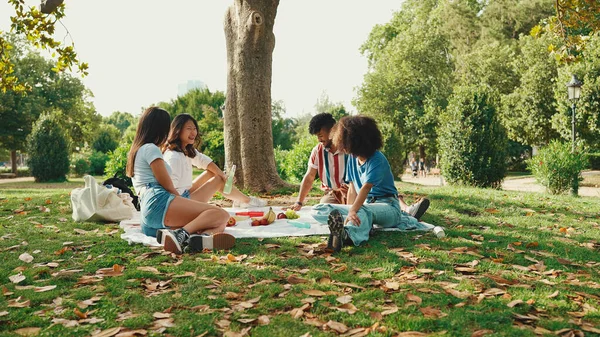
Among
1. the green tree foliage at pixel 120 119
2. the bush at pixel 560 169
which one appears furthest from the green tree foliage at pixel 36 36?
the green tree foliage at pixel 120 119

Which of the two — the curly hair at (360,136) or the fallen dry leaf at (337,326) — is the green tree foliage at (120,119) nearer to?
the curly hair at (360,136)

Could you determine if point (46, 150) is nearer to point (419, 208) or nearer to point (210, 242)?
point (210, 242)

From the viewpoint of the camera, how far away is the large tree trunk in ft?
33.8

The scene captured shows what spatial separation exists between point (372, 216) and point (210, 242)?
1.79 meters

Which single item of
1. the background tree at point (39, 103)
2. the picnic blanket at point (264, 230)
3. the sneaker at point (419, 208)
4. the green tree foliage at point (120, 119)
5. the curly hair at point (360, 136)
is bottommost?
the picnic blanket at point (264, 230)

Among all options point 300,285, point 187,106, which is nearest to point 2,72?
point 300,285

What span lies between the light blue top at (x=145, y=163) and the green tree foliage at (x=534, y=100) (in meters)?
29.5

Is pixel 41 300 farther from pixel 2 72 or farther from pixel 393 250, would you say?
pixel 2 72

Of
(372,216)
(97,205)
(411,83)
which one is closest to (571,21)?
(372,216)

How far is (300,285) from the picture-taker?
3623 mm

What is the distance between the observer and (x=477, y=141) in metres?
13.2

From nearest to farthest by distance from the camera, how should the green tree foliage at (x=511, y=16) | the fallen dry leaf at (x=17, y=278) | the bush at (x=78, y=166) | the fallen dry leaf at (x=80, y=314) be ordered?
the fallen dry leaf at (x=80, y=314), the fallen dry leaf at (x=17, y=278), the bush at (x=78, y=166), the green tree foliage at (x=511, y=16)

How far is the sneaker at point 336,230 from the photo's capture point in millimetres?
4613

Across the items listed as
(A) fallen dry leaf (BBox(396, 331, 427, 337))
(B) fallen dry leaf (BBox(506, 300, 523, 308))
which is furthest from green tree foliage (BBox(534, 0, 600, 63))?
(A) fallen dry leaf (BBox(396, 331, 427, 337))
